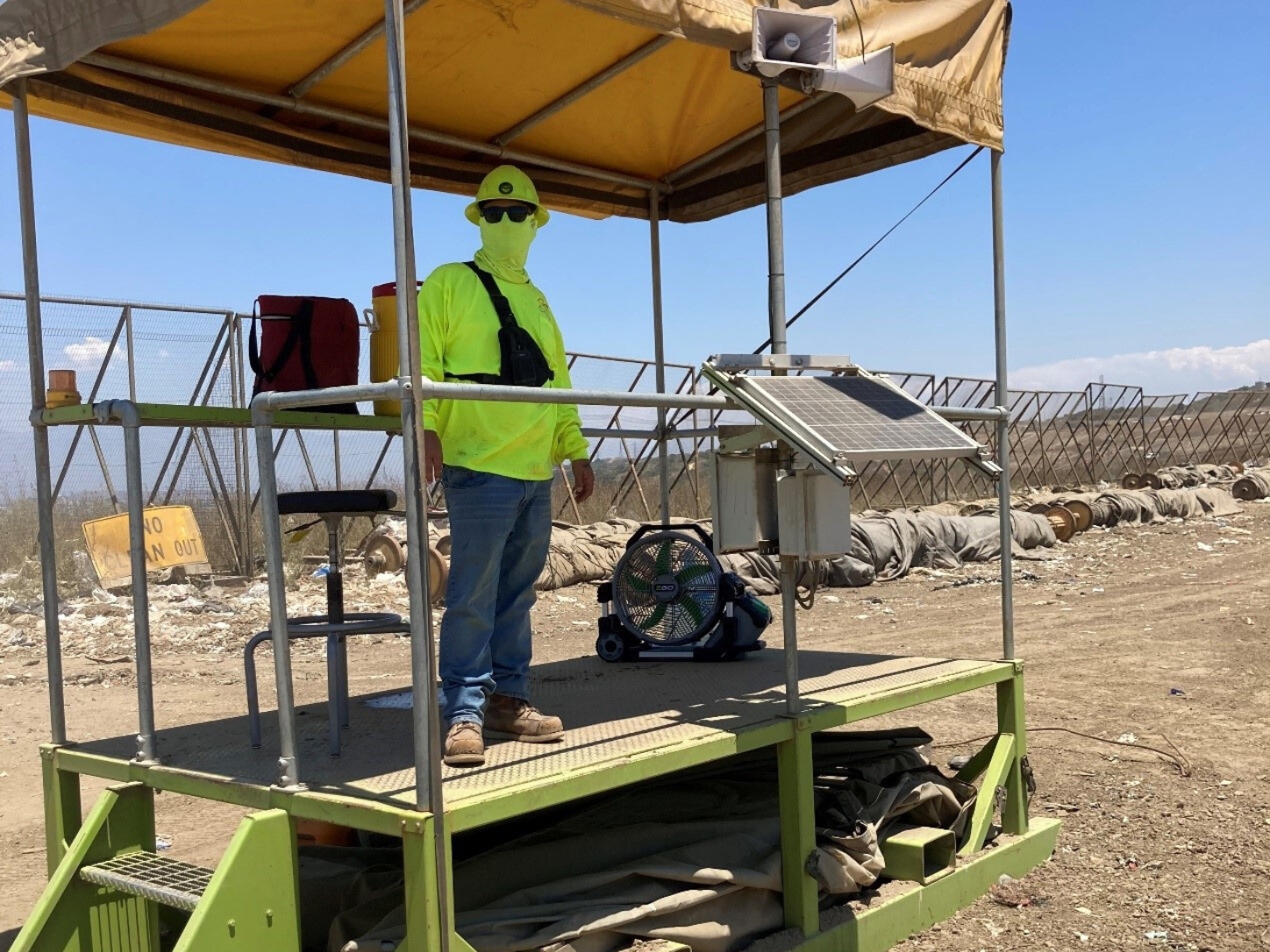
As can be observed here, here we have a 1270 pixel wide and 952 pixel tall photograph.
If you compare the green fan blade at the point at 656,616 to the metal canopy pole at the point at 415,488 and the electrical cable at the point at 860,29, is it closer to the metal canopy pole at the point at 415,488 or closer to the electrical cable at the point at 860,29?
the electrical cable at the point at 860,29

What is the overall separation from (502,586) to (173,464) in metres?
10.7

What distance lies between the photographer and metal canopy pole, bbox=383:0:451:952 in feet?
9.44

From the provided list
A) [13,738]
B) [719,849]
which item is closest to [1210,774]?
[719,849]

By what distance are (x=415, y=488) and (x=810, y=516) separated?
1.48 metres

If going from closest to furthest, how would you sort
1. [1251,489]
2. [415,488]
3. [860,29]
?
[415,488] < [860,29] < [1251,489]

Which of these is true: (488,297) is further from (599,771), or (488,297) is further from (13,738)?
(13,738)

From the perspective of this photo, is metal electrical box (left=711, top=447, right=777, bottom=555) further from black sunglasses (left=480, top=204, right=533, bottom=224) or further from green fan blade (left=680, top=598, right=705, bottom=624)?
green fan blade (left=680, top=598, right=705, bottom=624)

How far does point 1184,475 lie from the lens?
28.5m

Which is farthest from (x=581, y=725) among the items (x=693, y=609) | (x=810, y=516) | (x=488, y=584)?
(x=693, y=609)

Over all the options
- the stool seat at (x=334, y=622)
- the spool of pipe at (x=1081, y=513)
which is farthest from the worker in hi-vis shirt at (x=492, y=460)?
the spool of pipe at (x=1081, y=513)

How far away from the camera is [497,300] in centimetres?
396

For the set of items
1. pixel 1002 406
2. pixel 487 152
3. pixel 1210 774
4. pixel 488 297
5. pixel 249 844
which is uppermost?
pixel 487 152

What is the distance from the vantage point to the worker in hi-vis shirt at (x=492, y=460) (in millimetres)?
3738

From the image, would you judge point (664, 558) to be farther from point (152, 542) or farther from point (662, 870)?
point (152, 542)
